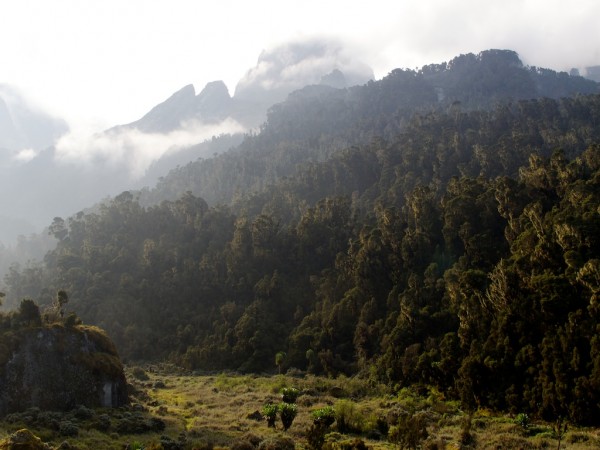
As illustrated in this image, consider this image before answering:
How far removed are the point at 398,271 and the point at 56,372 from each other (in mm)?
46510

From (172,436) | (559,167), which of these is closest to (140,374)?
(172,436)

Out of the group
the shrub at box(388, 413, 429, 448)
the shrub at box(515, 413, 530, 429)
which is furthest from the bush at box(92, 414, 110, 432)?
the shrub at box(515, 413, 530, 429)

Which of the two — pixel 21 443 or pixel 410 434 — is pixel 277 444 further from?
pixel 21 443

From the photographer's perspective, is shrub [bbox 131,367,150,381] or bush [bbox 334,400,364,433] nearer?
bush [bbox 334,400,364,433]

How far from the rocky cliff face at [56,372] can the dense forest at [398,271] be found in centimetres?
2826

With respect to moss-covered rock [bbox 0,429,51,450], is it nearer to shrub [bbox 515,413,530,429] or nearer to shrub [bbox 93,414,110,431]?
shrub [bbox 93,414,110,431]

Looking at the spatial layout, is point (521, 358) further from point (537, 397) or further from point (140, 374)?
point (140, 374)

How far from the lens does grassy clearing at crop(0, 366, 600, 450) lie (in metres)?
29.6

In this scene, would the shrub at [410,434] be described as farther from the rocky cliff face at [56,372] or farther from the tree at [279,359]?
the tree at [279,359]

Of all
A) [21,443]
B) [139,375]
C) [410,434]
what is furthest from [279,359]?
[21,443]

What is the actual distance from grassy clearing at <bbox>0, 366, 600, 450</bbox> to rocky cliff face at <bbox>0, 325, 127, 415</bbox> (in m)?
2.53

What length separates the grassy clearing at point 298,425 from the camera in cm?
2958

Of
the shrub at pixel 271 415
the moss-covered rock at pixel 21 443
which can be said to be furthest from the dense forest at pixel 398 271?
the moss-covered rock at pixel 21 443

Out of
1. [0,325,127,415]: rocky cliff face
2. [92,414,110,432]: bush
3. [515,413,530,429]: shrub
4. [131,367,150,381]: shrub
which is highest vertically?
[0,325,127,415]: rocky cliff face
